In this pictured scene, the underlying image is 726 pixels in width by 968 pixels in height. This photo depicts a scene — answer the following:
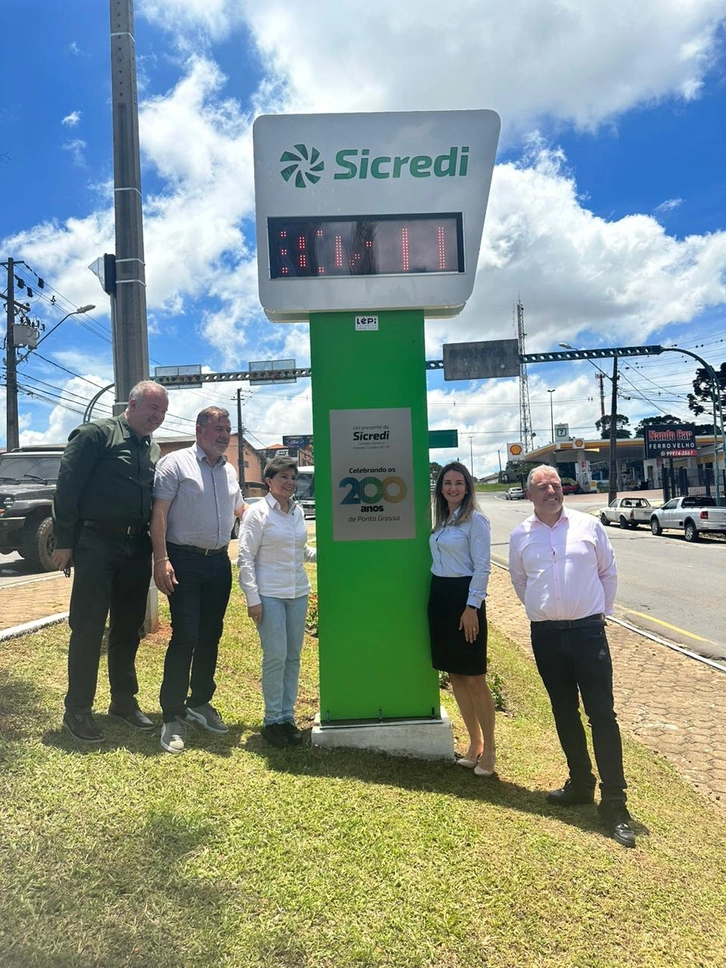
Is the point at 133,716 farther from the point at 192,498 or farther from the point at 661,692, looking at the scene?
the point at 661,692

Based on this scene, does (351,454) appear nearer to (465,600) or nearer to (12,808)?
(465,600)

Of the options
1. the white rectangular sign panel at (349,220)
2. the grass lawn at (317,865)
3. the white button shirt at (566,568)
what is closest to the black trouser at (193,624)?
the grass lawn at (317,865)

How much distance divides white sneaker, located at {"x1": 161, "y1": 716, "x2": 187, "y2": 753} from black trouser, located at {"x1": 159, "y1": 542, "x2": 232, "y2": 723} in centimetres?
4

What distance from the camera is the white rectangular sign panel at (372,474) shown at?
13.9 ft

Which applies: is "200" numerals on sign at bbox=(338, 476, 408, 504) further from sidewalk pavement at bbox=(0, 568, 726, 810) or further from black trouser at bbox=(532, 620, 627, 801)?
sidewalk pavement at bbox=(0, 568, 726, 810)

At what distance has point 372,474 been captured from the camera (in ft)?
13.9

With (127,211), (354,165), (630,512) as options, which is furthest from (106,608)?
(630,512)

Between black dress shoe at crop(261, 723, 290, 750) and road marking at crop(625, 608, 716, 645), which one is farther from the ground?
black dress shoe at crop(261, 723, 290, 750)

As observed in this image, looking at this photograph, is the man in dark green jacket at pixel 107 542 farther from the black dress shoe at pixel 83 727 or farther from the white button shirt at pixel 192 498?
the white button shirt at pixel 192 498

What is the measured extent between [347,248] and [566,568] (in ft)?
7.71

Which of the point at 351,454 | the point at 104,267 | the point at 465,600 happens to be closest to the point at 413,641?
the point at 465,600

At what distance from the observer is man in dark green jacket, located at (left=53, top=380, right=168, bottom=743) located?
373 cm

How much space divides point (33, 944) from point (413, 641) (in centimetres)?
249

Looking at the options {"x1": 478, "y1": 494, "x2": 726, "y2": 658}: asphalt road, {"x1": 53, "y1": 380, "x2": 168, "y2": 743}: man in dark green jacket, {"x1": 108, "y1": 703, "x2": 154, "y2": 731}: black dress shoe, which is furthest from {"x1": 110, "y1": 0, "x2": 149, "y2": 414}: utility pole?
{"x1": 478, "y1": 494, "x2": 726, "y2": 658}: asphalt road
